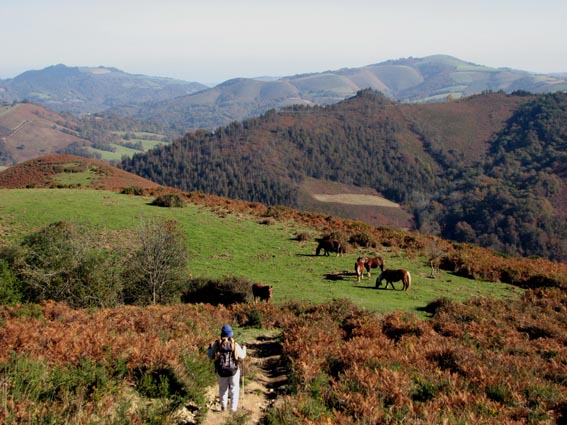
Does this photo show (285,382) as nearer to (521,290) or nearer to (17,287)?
(17,287)

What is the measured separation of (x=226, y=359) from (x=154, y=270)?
1020cm

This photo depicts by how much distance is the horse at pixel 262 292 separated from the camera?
1739cm

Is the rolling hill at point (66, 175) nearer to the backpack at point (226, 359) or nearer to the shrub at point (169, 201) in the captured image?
the shrub at point (169, 201)

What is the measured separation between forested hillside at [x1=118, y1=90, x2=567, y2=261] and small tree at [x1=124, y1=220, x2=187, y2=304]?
115m

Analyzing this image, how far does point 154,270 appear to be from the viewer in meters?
17.2

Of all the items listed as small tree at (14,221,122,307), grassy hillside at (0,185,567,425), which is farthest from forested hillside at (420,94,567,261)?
small tree at (14,221,122,307)

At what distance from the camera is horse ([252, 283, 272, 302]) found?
17391mm

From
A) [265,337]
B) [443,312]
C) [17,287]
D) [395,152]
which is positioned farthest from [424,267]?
[395,152]

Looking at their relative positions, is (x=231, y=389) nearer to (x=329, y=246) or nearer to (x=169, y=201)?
(x=329, y=246)

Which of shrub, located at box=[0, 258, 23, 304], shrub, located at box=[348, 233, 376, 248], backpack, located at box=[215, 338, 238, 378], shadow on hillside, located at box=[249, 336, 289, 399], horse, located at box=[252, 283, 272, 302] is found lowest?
shrub, located at box=[348, 233, 376, 248]

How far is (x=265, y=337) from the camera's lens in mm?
13164

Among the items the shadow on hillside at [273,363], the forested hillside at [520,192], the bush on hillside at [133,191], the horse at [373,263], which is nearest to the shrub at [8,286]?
the shadow on hillside at [273,363]

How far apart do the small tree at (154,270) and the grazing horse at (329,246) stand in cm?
998

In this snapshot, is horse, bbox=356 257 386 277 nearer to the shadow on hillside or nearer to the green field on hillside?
the green field on hillside
